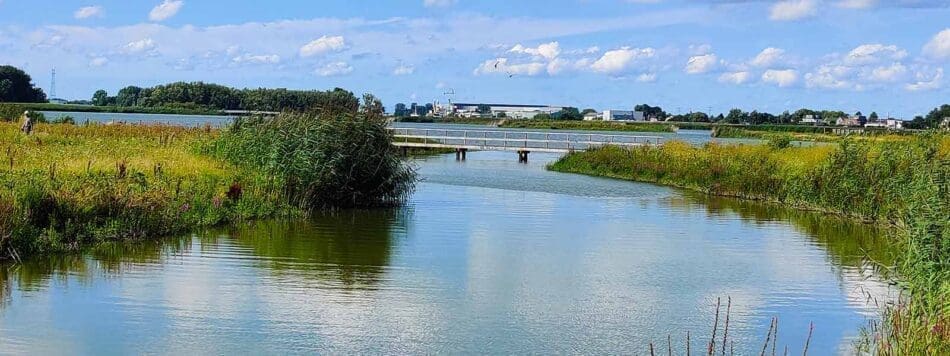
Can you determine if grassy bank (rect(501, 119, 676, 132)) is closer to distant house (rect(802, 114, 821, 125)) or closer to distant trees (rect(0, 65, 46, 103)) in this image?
distant house (rect(802, 114, 821, 125))

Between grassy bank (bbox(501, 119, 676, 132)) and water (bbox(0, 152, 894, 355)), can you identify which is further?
grassy bank (bbox(501, 119, 676, 132))

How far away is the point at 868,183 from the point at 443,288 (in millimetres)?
17293

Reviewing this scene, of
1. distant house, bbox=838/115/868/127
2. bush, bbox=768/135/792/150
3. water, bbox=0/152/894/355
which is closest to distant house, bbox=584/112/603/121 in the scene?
distant house, bbox=838/115/868/127

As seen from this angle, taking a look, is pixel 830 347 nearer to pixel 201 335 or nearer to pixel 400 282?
pixel 400 282

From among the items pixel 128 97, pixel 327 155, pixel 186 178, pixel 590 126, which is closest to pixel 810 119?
pixel 590 126

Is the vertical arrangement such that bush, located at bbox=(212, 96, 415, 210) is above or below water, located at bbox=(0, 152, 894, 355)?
above

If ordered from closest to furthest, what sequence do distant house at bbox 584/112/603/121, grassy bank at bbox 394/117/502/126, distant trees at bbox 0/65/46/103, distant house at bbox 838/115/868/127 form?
distant trees at bbox 0/65/46/103
distant house at bbox 838/115/868/127
grassy bank at bbox 394/117/502/126
distant house at bbox 584/112/603/121

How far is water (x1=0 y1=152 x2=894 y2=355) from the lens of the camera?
12680 millimetres

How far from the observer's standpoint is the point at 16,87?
108 m

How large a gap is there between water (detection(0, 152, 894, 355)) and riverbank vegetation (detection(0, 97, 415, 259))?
70 centimetres

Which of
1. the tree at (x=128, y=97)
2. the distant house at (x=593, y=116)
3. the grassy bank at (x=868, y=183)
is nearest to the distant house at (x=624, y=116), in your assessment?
the distant house at (x=593, y=116)

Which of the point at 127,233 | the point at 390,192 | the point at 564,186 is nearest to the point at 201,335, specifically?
the point at 127,233

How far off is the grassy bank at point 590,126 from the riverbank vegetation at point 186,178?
346ft

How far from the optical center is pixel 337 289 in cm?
1580
